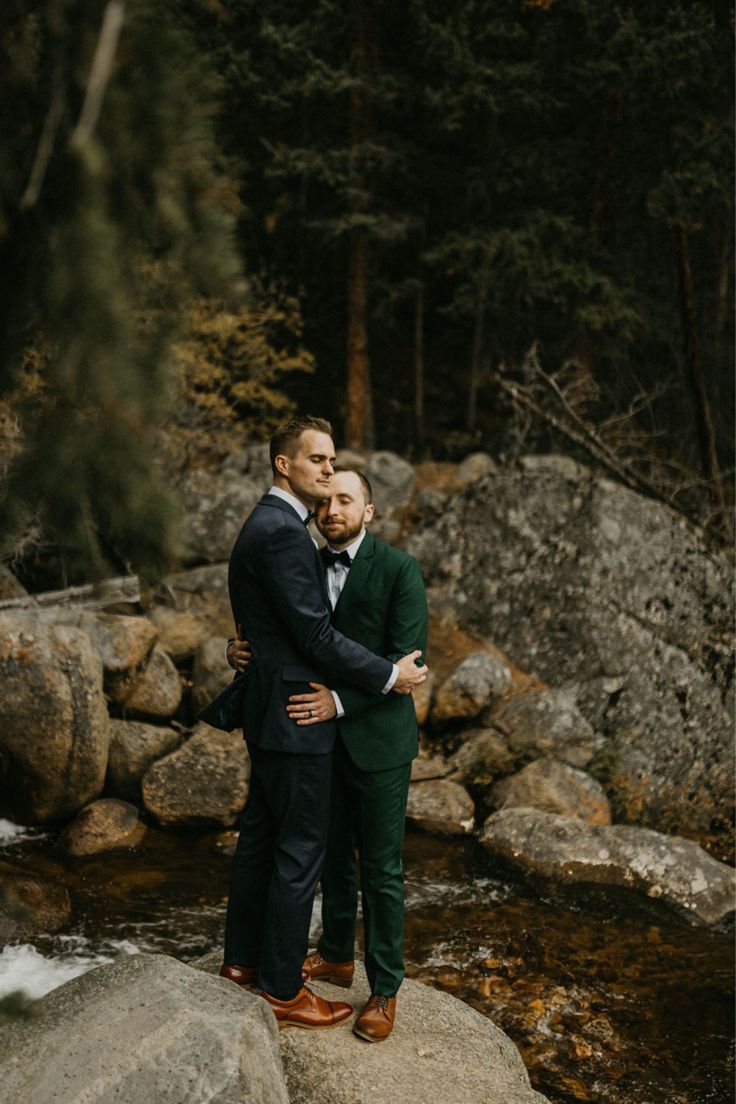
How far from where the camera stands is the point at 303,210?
15.1m

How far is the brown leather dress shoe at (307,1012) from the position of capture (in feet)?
12.3

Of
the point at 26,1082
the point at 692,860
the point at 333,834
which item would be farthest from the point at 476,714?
the point at 26,1082

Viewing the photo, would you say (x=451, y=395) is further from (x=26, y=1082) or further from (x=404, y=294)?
(x=26, y=1082)

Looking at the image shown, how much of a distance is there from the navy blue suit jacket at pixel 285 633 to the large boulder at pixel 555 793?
4654 mm

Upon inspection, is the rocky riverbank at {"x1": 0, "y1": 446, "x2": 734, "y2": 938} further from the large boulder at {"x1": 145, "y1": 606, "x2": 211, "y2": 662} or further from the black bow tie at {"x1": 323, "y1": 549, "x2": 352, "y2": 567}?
the black bow tie at {"x1": 323, "y1": 549, "x2": 352, "y2": 567}

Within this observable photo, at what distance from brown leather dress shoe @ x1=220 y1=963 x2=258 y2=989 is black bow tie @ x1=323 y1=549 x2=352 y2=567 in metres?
1.77

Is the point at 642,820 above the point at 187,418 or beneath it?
beneath

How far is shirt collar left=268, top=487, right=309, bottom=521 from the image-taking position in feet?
12.6

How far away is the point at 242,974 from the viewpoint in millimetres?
3945

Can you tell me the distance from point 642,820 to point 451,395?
38.5 ft

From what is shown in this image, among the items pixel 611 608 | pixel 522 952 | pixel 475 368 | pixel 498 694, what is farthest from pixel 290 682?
pixel 475 368

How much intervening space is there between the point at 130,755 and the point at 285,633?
4.47 meters

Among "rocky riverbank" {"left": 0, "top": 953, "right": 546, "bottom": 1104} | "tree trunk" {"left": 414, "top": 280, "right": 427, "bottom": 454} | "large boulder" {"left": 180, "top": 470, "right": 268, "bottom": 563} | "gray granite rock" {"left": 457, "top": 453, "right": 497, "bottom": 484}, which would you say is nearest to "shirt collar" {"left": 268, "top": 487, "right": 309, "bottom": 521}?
"rocky riverbank" {"left": 0, "top": 953, "right": 546, "bottom": 1104}

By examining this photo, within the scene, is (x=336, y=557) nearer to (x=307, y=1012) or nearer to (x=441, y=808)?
(x=307, y=1012)
